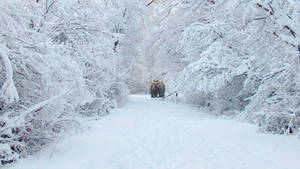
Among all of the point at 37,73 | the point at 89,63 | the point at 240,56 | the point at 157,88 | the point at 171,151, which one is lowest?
the point at 171,151

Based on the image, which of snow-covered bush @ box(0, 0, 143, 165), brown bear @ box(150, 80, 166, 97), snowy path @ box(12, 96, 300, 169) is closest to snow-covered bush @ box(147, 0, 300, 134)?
snowy path @ box(12, 96, 300, 169)

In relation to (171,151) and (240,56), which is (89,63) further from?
(240,56)

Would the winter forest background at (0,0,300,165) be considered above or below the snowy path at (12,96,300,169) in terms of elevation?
above

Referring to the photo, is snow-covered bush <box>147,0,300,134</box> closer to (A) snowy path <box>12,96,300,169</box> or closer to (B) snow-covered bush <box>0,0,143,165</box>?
(A) snowy path <box>12,96,300,169</box>

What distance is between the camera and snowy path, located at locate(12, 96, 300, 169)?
483 cm

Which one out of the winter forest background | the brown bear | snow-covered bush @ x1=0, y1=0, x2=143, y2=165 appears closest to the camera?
snow-covered bush @ x1=0, y1=0, x2=143, y2=165

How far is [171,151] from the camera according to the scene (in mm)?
5930

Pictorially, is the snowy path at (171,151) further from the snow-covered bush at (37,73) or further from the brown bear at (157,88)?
the brown bear at (157,88)

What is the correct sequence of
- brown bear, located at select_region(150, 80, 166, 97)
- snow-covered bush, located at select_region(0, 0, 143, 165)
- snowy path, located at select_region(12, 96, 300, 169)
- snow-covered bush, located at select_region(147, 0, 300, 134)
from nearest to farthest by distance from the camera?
snow-covered bush, located at select_region(0, 0, 143, 165), snowy path, located at select_region(12, 96, 300, 169), snow-covered bush, located at select_region(147, 0, 300, 134), brown bear, located at select_region(150, 80, 166, 97)

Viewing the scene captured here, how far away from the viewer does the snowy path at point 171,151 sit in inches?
190

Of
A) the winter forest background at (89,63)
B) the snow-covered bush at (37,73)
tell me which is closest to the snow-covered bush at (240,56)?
the winter forest background at (89,63)

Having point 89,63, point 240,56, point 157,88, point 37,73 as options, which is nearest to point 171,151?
point 37,73

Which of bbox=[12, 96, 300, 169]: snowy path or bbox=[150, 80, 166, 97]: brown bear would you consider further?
bbox=[150, 80, 166, 97]: brown bear

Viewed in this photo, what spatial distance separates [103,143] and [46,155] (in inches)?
61.4
